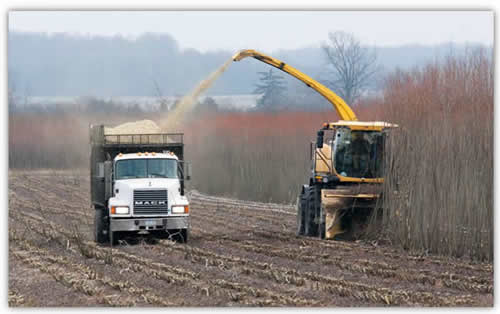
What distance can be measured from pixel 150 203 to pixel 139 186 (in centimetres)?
45

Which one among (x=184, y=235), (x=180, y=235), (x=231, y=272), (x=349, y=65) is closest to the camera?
(x=231, y=272)

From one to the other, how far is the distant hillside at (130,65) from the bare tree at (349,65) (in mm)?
964

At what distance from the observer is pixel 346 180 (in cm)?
2292

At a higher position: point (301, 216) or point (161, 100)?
point (161, 100)

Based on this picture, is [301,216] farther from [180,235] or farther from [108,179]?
[108,179]

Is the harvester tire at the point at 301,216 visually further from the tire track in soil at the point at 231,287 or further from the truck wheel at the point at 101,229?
the tire track in soil at the point at 231,287

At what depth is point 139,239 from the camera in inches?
917

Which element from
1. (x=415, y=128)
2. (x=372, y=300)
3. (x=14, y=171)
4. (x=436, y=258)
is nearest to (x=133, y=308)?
(x=372, y=300)

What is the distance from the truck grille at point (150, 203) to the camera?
21859 mm

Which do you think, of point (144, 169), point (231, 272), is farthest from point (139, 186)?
point (231, 272)

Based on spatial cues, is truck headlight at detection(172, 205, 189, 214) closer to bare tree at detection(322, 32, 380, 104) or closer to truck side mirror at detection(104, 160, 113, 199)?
truck side mirror at detection(104, 160, 113, 199)

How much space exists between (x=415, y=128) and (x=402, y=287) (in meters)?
5.02

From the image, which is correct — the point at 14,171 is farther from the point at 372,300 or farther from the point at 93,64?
the point at 372,300

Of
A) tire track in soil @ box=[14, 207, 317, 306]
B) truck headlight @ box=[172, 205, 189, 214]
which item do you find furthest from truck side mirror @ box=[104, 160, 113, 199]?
tire track in soil @ box=[14, 207, 317, 306]
